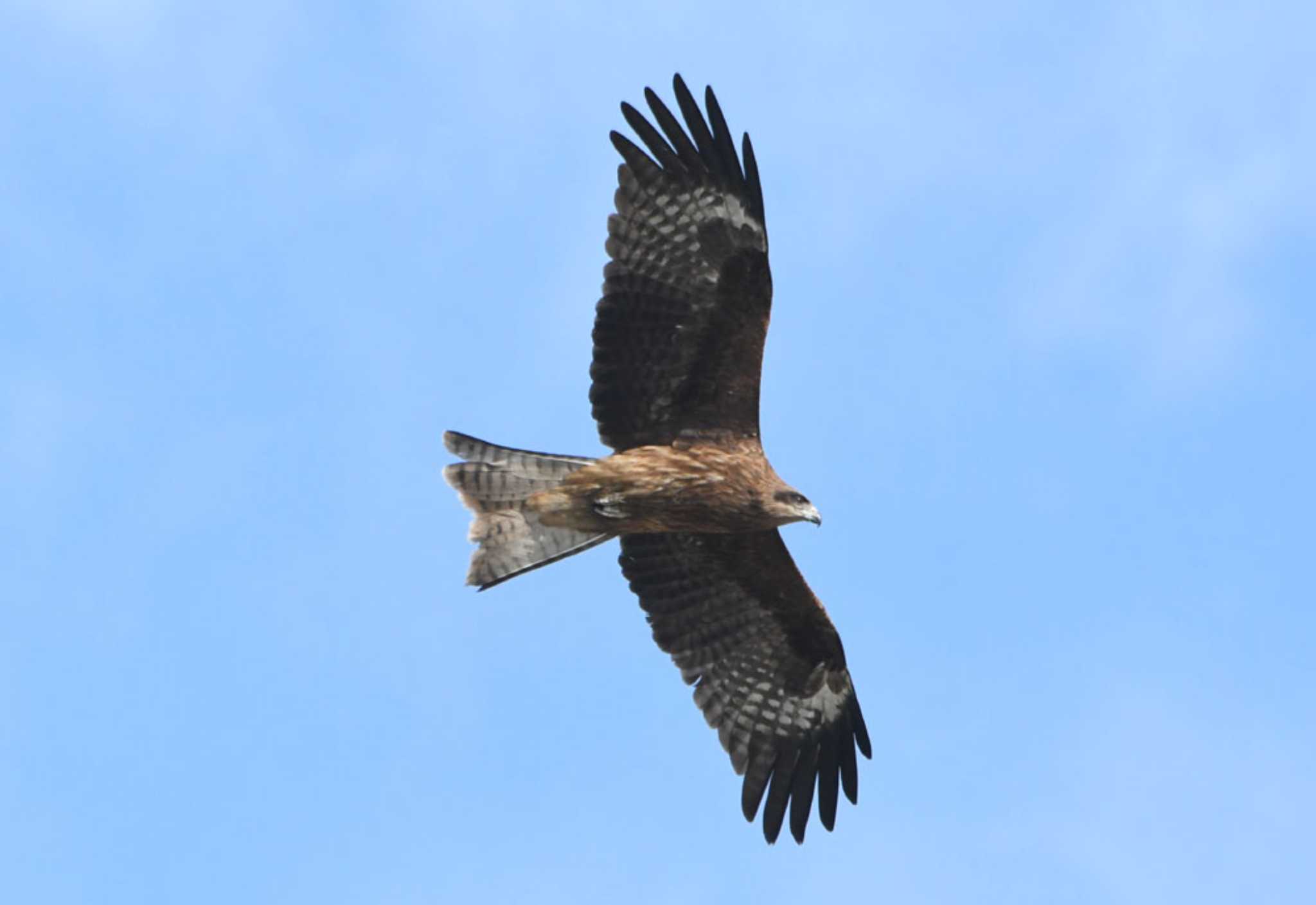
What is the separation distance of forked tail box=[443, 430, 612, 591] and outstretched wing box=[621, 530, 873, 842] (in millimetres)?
892

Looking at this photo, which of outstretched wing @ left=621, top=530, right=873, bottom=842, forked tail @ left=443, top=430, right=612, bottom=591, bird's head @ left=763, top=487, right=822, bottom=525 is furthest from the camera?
outstretched wing @ left=621, top=530, right=873, bottom=842

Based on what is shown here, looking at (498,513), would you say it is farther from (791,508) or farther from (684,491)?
(791,508)

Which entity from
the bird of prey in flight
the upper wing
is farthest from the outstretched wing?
the upper wing

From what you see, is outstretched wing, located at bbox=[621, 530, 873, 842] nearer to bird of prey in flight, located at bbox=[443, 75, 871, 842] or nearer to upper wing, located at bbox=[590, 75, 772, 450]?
bird of prey in flight, located at bbox=[443, 75, 871, 842]

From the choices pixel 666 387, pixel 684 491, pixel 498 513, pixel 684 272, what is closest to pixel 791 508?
pixel 684 491

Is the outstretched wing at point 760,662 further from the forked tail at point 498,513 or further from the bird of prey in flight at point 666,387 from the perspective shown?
the forked tail at point 498,513

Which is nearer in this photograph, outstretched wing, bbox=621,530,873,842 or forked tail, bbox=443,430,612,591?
forked tail, bbox=443,430,612,591

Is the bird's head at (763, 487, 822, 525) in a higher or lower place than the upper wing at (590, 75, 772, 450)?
lower

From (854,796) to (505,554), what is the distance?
123 inches

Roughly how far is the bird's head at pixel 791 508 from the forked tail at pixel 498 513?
4.56 feet

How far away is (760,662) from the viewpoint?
15414mm

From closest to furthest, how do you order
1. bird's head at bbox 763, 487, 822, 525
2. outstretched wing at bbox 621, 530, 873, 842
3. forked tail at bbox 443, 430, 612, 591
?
1. bird's head at bbox 763, 487, 822, 525
2. forked tail at bbox 443, 430, 612, 591
3. outstretched wing at bbox 621, 530, 873, 842

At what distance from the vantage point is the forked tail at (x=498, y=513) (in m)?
14.4

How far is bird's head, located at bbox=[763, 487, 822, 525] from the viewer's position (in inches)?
547
